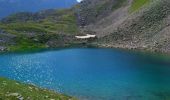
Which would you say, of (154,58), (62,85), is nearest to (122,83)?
(62,85)

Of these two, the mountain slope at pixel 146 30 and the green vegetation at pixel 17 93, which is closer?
the green vegetation at pixel 17 93

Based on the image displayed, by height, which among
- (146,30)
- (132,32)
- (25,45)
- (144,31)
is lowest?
(25,45)

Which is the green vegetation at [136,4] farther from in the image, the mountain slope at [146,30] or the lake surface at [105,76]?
the lake surface at [105,76]

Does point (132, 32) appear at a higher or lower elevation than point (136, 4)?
lower

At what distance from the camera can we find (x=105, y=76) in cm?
8300

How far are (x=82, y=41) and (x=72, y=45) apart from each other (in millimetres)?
7432

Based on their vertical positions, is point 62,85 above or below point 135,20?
below

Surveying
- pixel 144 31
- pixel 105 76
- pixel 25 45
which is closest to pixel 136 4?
pixel 144 31

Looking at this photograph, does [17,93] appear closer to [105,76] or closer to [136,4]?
[105,76]

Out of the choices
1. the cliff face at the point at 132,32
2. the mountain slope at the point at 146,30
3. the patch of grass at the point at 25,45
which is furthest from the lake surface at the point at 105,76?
the patch of grass at the point at 25,45

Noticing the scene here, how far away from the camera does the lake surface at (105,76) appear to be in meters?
62.6

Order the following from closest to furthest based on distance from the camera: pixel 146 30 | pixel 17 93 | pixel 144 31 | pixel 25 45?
1. pixel 17 93
2. pixel 146 30
3. pixel 144 31
4. pixel 25 45

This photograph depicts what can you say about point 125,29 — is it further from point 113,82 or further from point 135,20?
point 113,82

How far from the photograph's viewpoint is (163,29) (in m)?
141
